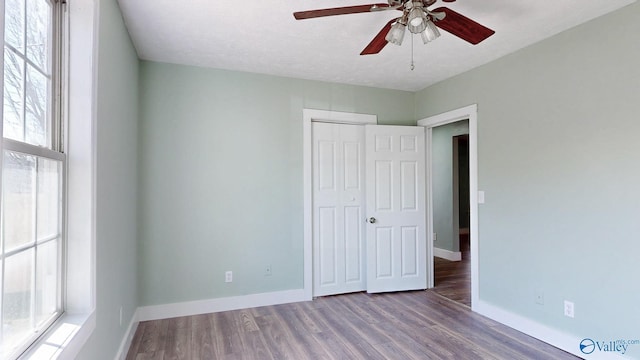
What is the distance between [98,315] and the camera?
1756 mm

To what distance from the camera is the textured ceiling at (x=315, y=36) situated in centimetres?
229

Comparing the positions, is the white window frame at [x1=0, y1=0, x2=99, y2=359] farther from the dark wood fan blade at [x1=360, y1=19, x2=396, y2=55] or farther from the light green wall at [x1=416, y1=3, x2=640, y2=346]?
the light green wall at [x1=416, y1=3, x2=640, y2=346]

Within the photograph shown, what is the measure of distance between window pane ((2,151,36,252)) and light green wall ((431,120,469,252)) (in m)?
5.62

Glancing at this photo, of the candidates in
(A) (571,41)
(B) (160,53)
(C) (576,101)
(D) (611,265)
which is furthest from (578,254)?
(B) (160,53)

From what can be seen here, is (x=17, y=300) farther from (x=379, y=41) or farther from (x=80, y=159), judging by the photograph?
(x=379, y=41)

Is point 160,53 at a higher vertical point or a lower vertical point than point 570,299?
higher

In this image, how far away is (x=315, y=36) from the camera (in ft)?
8.95

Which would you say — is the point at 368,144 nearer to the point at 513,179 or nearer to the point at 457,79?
the point at 457,79

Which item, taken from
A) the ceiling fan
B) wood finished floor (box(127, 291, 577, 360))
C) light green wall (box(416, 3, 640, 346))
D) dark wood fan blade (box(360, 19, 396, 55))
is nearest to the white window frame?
the ceiling fan

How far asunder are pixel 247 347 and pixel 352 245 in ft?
5.87

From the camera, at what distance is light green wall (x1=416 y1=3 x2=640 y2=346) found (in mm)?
2277

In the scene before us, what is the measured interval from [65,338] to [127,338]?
57.6 inches

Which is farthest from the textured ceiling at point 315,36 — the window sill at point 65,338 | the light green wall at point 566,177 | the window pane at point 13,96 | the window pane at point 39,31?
the window sill at point 65,338

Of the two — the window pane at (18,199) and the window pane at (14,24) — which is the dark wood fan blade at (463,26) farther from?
the window pane at (18,199)
